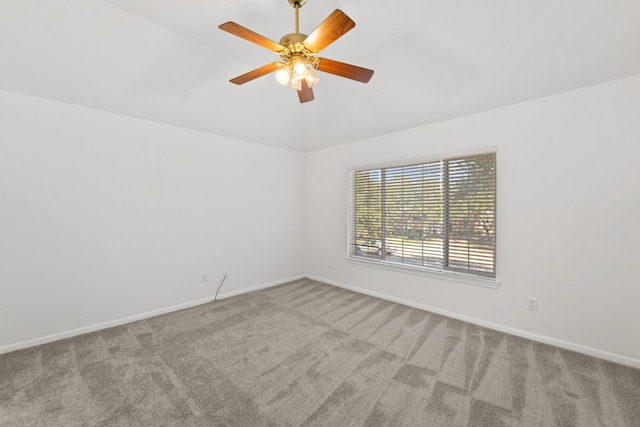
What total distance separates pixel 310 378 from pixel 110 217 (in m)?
2.80

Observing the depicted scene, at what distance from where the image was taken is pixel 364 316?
10.6 feet

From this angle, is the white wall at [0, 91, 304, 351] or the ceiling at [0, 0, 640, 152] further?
the white wall at [0, 91, 304, 351]

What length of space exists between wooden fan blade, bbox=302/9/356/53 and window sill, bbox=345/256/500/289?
2.87 metres

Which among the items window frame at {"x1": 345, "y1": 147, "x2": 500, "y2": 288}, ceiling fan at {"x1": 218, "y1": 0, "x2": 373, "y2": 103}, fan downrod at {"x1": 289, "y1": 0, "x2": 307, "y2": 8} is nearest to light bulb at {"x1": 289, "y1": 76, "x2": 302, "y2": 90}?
ceiling fan at {"x1": 218, "y1": 0, "x2": 373, "y2": 103}

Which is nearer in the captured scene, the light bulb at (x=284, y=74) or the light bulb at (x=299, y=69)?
the light bulb at (x=299, y=69)

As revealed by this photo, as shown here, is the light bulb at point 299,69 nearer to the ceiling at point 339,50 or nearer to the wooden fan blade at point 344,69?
the wooden fan blade at point 344,69

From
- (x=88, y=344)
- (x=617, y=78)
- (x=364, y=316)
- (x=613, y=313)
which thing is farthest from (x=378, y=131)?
(x=88, y=344)

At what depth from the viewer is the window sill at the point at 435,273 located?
9.65 ft

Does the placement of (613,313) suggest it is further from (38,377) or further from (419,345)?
(38,377)

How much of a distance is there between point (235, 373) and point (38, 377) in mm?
1551

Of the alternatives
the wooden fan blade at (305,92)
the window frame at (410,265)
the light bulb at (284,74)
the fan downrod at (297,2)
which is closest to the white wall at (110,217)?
the window frame at (410,265)

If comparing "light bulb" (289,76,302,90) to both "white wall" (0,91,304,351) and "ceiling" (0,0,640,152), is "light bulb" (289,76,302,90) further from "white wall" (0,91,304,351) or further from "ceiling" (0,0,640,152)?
"white wall" (0,91,304,351)

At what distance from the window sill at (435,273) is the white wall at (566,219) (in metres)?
0.07

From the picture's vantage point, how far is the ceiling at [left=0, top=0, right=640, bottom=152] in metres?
2.01
